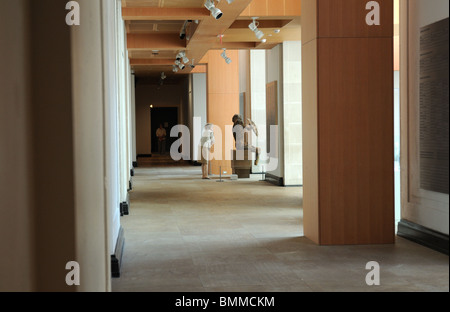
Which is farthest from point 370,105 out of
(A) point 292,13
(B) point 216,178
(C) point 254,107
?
(C) point 254,107

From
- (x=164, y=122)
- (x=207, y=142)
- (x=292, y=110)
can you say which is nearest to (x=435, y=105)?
(x=292, y=110)

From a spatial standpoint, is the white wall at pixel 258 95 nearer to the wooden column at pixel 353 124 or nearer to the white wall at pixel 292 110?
the white wall at pixel 292 110

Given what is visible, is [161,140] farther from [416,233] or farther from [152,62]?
[416,233]

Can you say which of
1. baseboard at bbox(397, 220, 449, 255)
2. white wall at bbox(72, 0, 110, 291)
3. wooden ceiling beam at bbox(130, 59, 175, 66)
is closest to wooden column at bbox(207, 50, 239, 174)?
wooden ceiling beam at bbox(130, 59, 175, 66)

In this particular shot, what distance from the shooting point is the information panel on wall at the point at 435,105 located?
2.69 meters

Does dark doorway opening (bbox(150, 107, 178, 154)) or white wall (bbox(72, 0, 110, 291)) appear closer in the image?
white wall (bbox(72, 0, 110, 291))

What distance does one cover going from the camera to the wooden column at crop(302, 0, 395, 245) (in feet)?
23.5

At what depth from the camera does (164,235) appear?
313 inches

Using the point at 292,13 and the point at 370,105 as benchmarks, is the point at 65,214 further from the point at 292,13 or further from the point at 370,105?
the point at 292,13

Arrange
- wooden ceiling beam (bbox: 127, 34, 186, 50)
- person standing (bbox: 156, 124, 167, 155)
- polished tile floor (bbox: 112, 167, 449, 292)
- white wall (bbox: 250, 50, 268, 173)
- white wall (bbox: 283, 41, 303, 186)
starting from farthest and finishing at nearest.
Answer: person standing (bbox: 156, 124, 167, 155) → white wall (bbox: 250, 50, 268, 173) → wooden ceiling beam (bbox: 127, 34, 186, 50) → white wall (bbox: 283, 41, 303, 186) → polished tile floor (bbox: 112, 167, 449, 292)

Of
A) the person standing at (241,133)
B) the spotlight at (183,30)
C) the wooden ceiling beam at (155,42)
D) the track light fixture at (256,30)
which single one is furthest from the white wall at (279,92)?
the track light fixture at (256,30)

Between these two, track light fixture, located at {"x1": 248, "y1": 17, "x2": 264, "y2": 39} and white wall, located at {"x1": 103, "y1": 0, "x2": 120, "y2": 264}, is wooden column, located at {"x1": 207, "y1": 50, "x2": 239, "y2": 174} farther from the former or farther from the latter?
white wall, located at {"x1": 103, "y1": 0, "x2": 120, "y2": 264}

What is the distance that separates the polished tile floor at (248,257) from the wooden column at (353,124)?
1.09ft

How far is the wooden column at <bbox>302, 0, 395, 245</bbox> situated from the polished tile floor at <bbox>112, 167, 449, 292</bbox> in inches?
13.1
